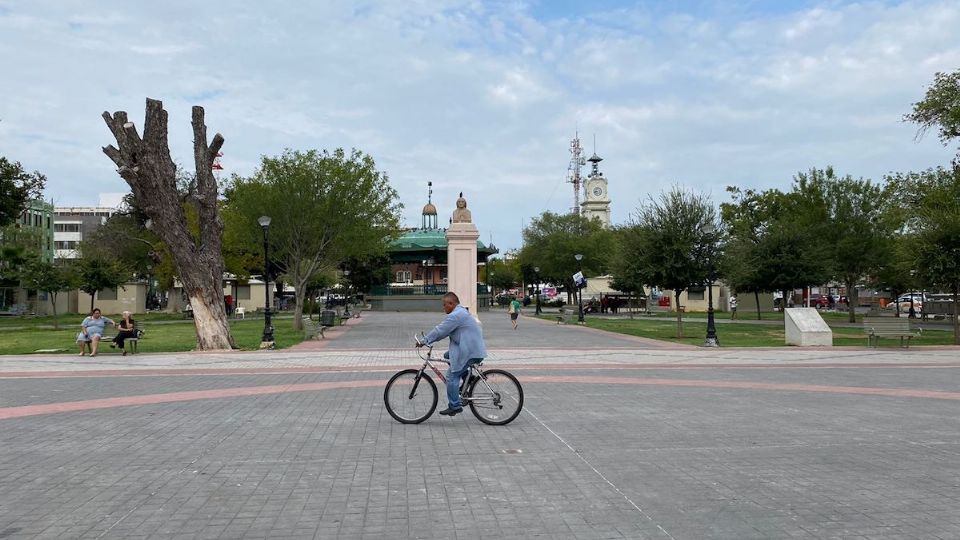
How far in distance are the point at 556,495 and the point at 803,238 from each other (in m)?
38.2

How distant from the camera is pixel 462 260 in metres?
33.5

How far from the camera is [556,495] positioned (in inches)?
244

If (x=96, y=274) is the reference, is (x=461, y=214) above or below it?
above

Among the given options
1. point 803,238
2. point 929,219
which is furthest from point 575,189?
point 929,219

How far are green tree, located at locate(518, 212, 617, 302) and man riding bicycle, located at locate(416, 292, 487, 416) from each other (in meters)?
58.7

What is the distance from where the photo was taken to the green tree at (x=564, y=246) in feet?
236

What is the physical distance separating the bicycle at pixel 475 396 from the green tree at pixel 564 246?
191 feet

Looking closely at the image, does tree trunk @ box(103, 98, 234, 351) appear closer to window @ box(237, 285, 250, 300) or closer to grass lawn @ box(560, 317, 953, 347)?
grass lawn @ box(560, 317, 953, 347)

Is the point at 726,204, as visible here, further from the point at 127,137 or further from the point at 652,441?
the point at 652,441

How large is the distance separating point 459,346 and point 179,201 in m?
16.9

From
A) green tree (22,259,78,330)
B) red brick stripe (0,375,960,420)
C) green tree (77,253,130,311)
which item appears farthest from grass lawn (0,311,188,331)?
red brick stripe (0,375,960,420)

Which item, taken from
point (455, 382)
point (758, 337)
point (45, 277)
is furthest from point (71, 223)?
point (455, 382)

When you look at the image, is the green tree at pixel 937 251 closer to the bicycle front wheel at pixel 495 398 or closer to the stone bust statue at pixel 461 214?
the stone bust statue at pixel 461 214

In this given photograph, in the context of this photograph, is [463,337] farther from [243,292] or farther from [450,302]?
[243,292]
